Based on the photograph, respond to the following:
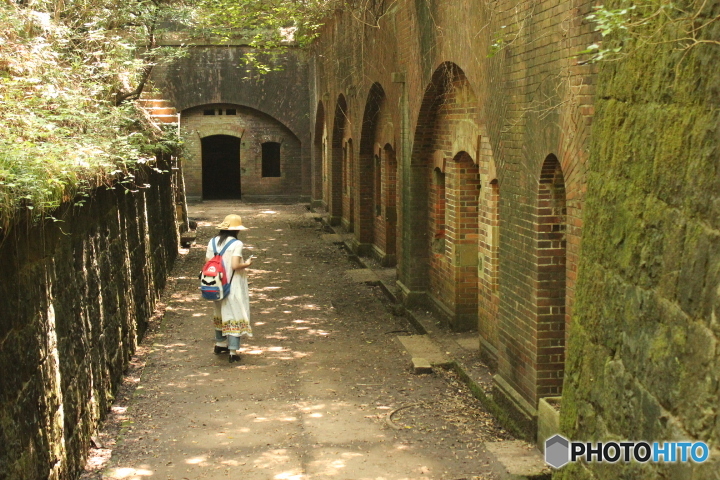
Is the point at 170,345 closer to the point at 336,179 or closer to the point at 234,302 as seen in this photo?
the point at 234,302

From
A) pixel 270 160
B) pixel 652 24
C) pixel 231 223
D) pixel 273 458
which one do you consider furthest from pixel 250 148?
pixel 652 24

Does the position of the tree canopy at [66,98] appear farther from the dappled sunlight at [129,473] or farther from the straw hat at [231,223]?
the dappled sunlight at [129,473]

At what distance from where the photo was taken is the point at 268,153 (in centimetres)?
2928

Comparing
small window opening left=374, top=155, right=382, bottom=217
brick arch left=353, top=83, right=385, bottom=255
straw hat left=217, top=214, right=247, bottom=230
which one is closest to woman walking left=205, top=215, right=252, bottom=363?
straw hat left=217, top=214, right=247, bottom=230

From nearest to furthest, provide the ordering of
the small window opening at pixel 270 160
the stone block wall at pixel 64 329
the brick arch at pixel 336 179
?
the stone block wall at pixel 64 329 → the brick arch at pixel 336 179 → the small window opening at pixel 270 160

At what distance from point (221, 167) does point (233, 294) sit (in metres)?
23.0

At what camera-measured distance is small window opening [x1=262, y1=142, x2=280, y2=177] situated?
95.6 feet

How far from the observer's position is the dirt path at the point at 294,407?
6.57 metres

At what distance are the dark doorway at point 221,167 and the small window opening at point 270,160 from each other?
77.6 inches

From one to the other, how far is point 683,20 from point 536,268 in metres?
4.16

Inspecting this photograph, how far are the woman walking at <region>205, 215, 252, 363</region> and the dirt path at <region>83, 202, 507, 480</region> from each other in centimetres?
34

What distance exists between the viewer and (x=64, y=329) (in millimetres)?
6188

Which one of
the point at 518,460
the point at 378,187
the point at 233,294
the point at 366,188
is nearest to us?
the point at 518,460

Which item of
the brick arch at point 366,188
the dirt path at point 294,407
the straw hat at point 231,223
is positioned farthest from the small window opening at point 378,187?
the straw hat at point 231,223
